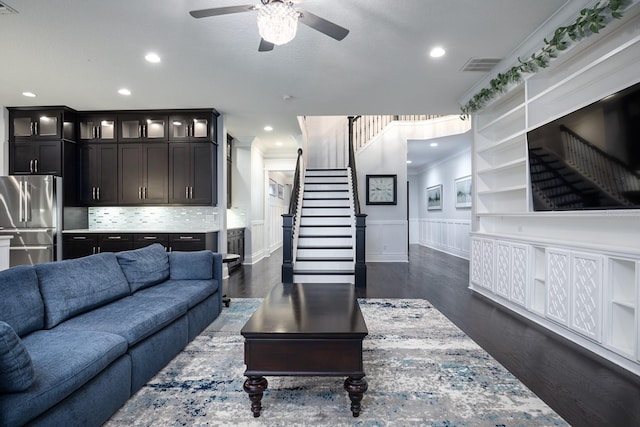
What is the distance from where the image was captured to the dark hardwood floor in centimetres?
196

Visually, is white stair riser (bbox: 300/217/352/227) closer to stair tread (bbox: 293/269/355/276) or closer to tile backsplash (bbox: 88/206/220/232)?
stair tread (bbox: 293/269/355/276)

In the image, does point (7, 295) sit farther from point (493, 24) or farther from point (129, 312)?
point (493, 24)

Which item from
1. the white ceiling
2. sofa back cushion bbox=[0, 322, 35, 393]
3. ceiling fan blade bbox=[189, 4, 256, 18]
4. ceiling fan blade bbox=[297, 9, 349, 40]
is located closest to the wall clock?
the white ceiling

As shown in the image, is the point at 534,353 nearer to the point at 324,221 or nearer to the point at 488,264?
the point at 488,264

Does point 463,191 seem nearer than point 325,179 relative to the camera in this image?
No

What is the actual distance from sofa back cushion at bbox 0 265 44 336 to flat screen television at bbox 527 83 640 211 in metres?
4.12

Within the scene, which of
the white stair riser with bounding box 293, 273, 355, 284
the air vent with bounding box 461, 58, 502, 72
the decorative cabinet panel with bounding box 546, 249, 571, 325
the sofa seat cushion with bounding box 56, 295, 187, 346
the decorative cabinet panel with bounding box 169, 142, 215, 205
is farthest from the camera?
the decorative cabinet panel with bounding box 169, 142, 215, 205

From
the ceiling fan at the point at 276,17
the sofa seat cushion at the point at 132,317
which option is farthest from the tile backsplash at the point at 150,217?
the ceiling fan at the point at 276,17

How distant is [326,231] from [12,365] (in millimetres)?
5159

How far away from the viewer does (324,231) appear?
6266 millimetres

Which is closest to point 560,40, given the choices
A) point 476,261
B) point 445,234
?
point 476,261

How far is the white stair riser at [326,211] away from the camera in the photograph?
6763mm

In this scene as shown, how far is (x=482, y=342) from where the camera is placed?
9.63 feet

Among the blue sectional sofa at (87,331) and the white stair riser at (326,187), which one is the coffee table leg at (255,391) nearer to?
the blue sectional sofa at (87,331)
